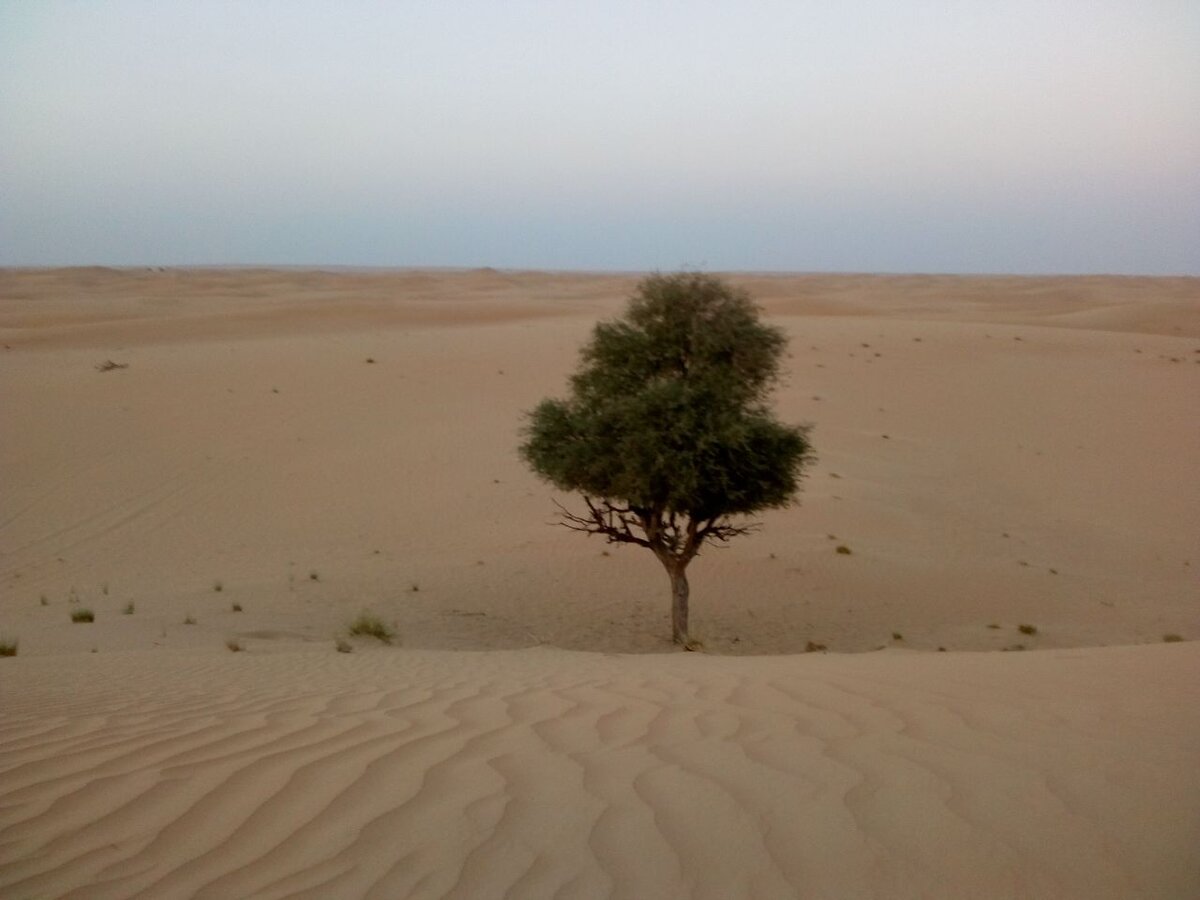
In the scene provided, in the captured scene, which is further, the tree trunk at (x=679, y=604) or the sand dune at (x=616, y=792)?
the tree trunk at (x=679, y=604)

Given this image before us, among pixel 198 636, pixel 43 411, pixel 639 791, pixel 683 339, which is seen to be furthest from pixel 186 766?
pixel 43 411

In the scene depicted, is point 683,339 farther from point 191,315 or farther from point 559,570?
point 191,315

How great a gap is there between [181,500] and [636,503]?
1136cm

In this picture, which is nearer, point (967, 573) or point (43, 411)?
point (967, 573)

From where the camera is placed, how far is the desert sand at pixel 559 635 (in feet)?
12.7

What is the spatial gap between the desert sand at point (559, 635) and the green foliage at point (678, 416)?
6.93 feet

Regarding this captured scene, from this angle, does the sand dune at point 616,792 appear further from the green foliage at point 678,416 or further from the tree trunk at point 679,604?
the tree trunk at point 679,604

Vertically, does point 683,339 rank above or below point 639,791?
above

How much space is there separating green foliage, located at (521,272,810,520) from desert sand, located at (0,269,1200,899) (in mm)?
2112

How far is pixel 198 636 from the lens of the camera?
12461mm

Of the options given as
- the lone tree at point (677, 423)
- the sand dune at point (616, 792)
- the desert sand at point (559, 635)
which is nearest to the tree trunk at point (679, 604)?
the lone tree at point (677, 423)

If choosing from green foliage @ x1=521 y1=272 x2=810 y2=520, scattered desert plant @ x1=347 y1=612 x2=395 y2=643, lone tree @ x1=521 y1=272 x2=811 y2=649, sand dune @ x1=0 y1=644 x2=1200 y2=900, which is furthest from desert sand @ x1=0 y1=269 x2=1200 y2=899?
green foliage @ x1=521 y1=272 x2=810 y2=520

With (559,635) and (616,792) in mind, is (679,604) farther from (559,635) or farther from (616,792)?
(616,792)

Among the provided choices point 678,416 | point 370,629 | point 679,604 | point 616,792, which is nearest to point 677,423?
point 678,416
